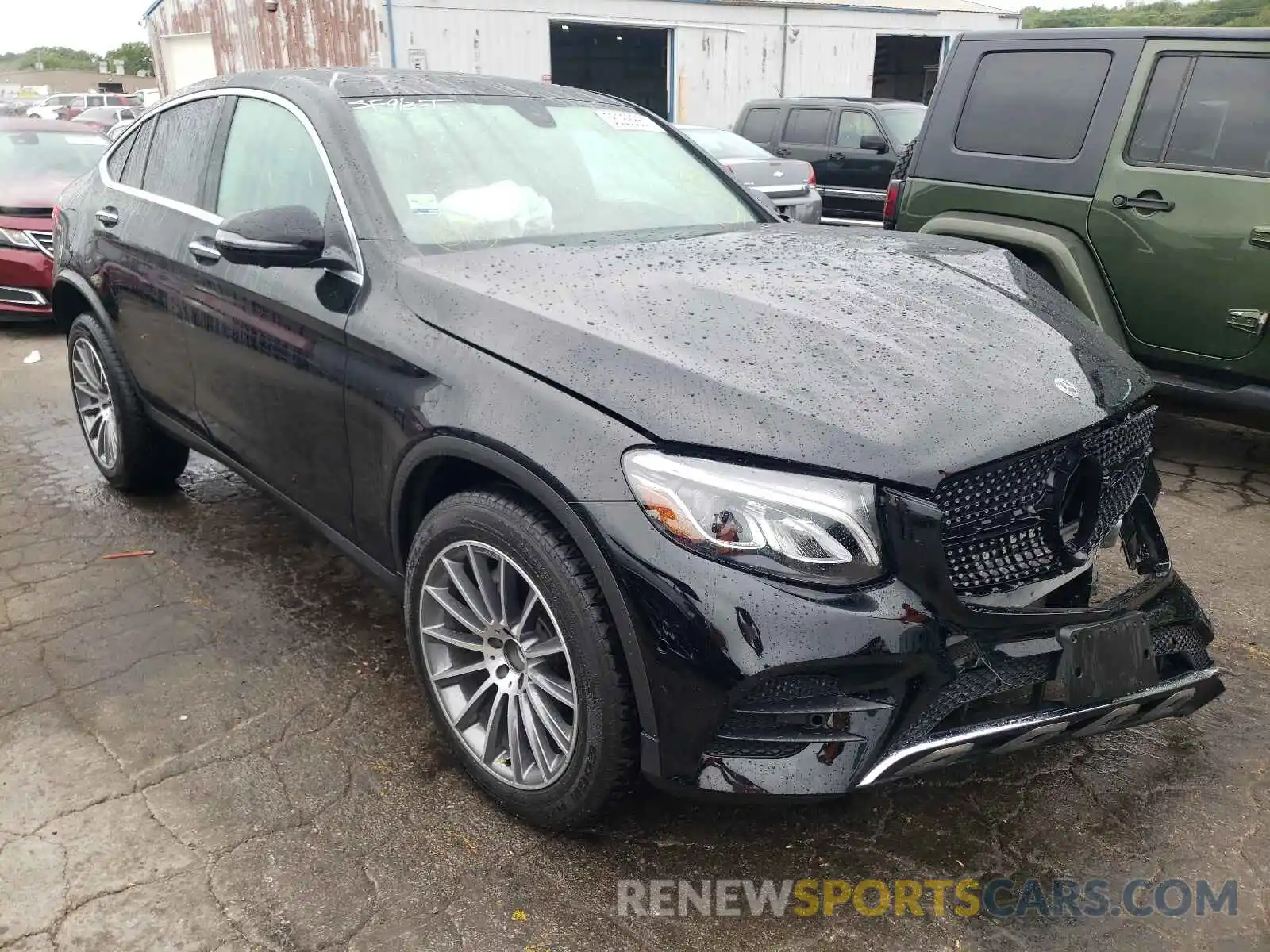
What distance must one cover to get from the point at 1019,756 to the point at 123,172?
→ 399 centimetres

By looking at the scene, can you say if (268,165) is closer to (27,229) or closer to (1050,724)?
(1050,724)

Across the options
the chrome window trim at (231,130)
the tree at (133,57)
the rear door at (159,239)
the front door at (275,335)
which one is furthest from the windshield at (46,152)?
the tree at (133,57)

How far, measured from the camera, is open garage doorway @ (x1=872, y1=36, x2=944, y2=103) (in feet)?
81.0

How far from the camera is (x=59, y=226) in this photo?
4.45m

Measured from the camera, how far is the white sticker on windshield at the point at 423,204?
270cm

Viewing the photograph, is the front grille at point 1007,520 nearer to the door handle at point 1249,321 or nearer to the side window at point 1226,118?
the door handle at point 1249,321

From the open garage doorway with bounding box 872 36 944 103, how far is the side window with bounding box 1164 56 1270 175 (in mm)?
21247

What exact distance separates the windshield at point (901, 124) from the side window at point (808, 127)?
0.75 meters

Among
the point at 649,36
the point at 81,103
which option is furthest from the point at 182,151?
the point at 81,103

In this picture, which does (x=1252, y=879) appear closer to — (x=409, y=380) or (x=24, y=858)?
(x=409, y=380)

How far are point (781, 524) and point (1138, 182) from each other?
367cm

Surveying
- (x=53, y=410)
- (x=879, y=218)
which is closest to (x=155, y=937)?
(x=53, y=410)

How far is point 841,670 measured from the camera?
5.97ft

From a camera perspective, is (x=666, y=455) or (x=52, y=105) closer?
(x=666, y=455)
